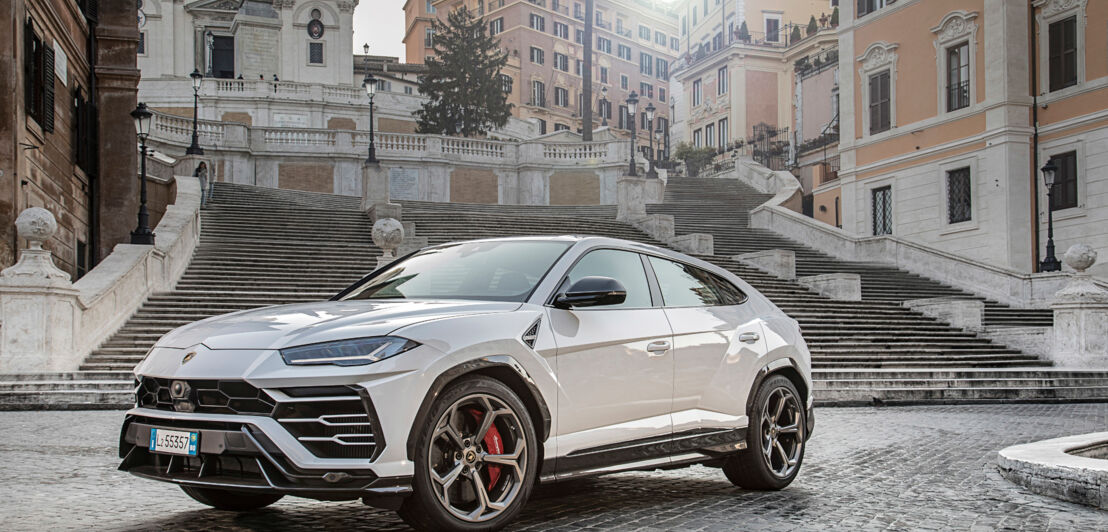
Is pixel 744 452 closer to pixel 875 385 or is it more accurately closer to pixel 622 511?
pixel 622 511

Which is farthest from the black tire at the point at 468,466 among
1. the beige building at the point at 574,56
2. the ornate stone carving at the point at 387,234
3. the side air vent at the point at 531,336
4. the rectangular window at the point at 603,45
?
the rectangular window at the point at 603,45

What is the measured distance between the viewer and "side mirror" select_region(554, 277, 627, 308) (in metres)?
5.34

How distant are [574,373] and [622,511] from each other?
1.05 metres

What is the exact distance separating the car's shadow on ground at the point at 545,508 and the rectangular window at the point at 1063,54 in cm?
2703

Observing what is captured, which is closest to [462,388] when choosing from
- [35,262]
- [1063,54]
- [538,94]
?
[35,262]

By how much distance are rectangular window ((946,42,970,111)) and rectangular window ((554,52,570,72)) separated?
211 ft

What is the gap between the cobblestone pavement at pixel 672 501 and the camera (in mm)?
5484

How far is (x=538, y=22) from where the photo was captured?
306 feet

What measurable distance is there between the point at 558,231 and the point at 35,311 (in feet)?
55.3

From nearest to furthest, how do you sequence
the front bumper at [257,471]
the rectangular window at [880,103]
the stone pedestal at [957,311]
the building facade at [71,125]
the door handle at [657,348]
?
the front bumper at [257,471] < the door handle at [657,348] < the building facade at [71,125] < the stone pedestal at [957,311] < the rectangular window at [880,103]

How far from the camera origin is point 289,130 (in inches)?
1671

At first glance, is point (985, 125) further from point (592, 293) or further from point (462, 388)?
point (462, 388)

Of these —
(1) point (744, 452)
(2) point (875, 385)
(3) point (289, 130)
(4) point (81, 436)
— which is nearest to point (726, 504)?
(1) point (744, 452)

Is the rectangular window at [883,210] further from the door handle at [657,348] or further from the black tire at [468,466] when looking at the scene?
the black tire at [468,466]
